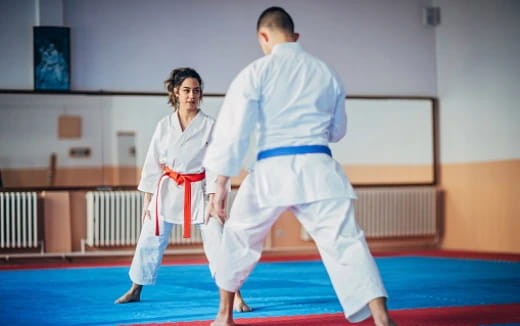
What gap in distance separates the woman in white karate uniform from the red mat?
2.46ft

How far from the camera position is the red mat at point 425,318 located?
2.99 metres

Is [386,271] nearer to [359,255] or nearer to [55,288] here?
[55,288]

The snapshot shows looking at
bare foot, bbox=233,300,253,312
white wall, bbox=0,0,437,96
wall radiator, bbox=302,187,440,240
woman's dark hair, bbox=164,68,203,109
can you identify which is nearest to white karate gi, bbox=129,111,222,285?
woman's dark hair, bbox=164,68,203,109

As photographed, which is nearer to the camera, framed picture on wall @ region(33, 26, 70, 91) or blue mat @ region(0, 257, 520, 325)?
blue mat @ region(0, 257, 520, 325)

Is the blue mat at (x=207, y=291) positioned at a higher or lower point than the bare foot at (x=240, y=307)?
lower

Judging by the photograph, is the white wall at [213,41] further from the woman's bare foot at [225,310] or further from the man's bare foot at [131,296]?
the woman's bare foot at [225,310]

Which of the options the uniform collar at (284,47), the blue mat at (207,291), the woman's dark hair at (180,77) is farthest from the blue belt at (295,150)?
the woman's dark hair at (180,77)

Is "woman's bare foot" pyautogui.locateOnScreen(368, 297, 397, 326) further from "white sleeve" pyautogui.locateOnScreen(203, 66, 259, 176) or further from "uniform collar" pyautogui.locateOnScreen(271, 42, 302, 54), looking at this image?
"uniform collar" pyautogui.locateOnScreen(271, 42, 302, 54)

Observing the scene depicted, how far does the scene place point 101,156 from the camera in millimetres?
7004

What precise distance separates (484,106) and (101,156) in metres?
3.85

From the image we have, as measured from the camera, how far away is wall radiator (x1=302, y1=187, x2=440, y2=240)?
24.9 ft

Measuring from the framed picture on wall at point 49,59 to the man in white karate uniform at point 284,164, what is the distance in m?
4.56

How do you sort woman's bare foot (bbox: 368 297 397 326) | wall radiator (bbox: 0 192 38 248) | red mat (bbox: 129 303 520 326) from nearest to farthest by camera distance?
woman's bare foot (bbox: 368 297 397 326) → red mat (bbox: 129 303 520 326) → wall radiator (bbox: 0 192 38 248)

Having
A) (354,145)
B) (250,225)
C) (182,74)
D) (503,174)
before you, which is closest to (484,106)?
(503,174)
